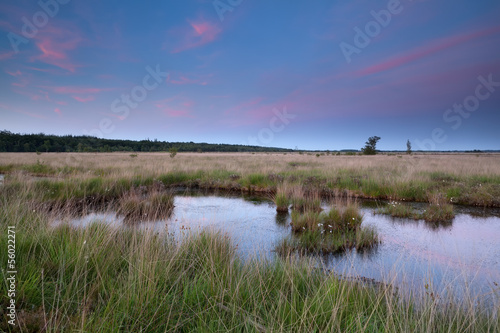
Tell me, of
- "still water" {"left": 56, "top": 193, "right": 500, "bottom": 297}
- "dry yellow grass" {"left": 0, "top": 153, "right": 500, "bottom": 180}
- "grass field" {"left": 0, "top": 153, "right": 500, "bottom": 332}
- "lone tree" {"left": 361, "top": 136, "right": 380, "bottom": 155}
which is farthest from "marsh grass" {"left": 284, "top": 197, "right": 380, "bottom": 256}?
"lone tree" {"left": 361, "top": 136, "right": 380, "bottom": 155}

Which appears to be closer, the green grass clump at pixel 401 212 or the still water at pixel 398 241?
the still water at pixel 398 241

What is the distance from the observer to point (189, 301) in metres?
2.50

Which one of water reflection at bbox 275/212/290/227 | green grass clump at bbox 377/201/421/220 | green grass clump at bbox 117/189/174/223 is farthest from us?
green grass clump at bbox 377/201/421/220

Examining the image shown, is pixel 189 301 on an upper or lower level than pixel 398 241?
upper

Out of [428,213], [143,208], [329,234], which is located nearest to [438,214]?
[428,213]

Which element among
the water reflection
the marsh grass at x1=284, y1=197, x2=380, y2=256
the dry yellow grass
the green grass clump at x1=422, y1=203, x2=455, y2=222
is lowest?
the water reflection

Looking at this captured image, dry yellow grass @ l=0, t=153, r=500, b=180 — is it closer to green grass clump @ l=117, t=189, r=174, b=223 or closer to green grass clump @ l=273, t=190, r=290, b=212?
green grass clump @ l=117, t=189, r=174, b=223

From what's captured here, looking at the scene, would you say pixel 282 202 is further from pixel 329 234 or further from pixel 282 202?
pixel 329 234

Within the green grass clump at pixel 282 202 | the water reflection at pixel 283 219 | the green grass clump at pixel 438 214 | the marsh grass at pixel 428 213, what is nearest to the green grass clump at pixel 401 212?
the marsh grass at pixel 428 213

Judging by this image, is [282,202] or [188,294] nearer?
[188,294]

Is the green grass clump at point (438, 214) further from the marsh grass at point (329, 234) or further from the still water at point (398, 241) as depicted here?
the marsh grass at point (329, 234)

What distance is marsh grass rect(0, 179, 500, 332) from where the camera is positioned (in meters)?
2.03

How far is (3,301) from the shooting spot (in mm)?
2080

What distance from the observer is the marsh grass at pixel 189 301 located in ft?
6.66
